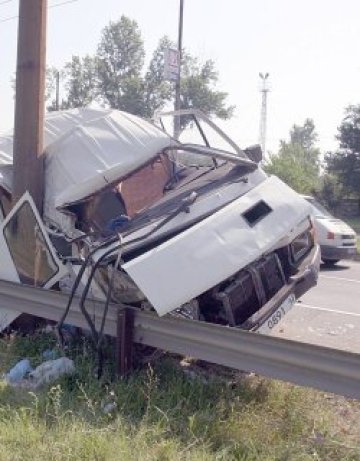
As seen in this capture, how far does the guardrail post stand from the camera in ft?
15.7

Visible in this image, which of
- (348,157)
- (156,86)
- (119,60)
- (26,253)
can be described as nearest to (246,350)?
(26,253)

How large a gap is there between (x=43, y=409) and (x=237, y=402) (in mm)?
1292

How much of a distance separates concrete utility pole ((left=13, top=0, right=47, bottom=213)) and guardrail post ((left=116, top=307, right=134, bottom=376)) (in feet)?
6.12

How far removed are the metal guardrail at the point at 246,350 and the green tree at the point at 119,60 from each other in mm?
61359

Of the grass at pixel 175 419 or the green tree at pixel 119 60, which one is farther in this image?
the green tree at pixel 119 60

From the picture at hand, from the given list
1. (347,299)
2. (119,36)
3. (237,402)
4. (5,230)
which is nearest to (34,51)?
(5,230)

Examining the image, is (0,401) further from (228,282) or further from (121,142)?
(121,142)

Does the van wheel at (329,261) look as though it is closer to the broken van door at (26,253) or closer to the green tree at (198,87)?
the broken van door at (26,253)

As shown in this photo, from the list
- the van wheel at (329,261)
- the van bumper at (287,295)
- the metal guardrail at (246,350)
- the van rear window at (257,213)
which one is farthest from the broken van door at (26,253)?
the van wheel at (329,261)

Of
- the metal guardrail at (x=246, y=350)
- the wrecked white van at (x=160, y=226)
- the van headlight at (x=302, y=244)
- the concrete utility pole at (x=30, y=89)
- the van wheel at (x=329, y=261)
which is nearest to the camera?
the metal guardrail at (x=246, y=350)

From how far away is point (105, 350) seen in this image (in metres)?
5.16

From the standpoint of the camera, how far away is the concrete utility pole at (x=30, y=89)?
616cm

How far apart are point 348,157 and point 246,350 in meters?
42.0

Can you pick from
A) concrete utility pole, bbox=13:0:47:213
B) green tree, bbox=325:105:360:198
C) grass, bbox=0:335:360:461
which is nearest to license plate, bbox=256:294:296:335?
grass, bbox=0:335:360:461
